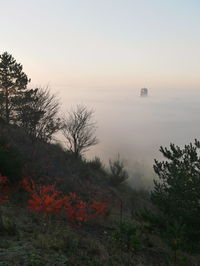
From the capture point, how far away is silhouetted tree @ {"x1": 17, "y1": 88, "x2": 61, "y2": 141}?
89.1ft

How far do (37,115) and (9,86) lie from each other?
7166mm

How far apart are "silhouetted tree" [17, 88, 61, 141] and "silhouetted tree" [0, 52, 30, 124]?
57.9 inches

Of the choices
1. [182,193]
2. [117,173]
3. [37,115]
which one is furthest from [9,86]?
[182,193]

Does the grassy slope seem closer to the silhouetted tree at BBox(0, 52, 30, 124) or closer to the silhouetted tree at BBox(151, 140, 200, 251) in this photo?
the silhouetted tree at BBox(151, 140, 200, 251)

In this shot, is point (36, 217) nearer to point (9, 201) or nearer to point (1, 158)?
point (9, 201)

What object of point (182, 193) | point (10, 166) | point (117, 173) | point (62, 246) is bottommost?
point (62, 246)

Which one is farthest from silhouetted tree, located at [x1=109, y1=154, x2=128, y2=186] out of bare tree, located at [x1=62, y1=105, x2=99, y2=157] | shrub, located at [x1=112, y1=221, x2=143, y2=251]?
shrub, located at [x1=112, y1=221, x2=143, y2=251]

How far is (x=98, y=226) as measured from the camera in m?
13.0

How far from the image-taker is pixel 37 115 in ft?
88.7

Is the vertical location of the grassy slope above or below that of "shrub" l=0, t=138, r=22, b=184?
below

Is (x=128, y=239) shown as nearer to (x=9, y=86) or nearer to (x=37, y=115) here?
(x=37, y=115)

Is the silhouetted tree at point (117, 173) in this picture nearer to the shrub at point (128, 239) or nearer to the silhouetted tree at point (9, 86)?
the silhouetted tree at point (9, 86)

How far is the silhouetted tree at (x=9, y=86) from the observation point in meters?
30.8

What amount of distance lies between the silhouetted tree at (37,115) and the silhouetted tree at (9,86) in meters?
1.47
